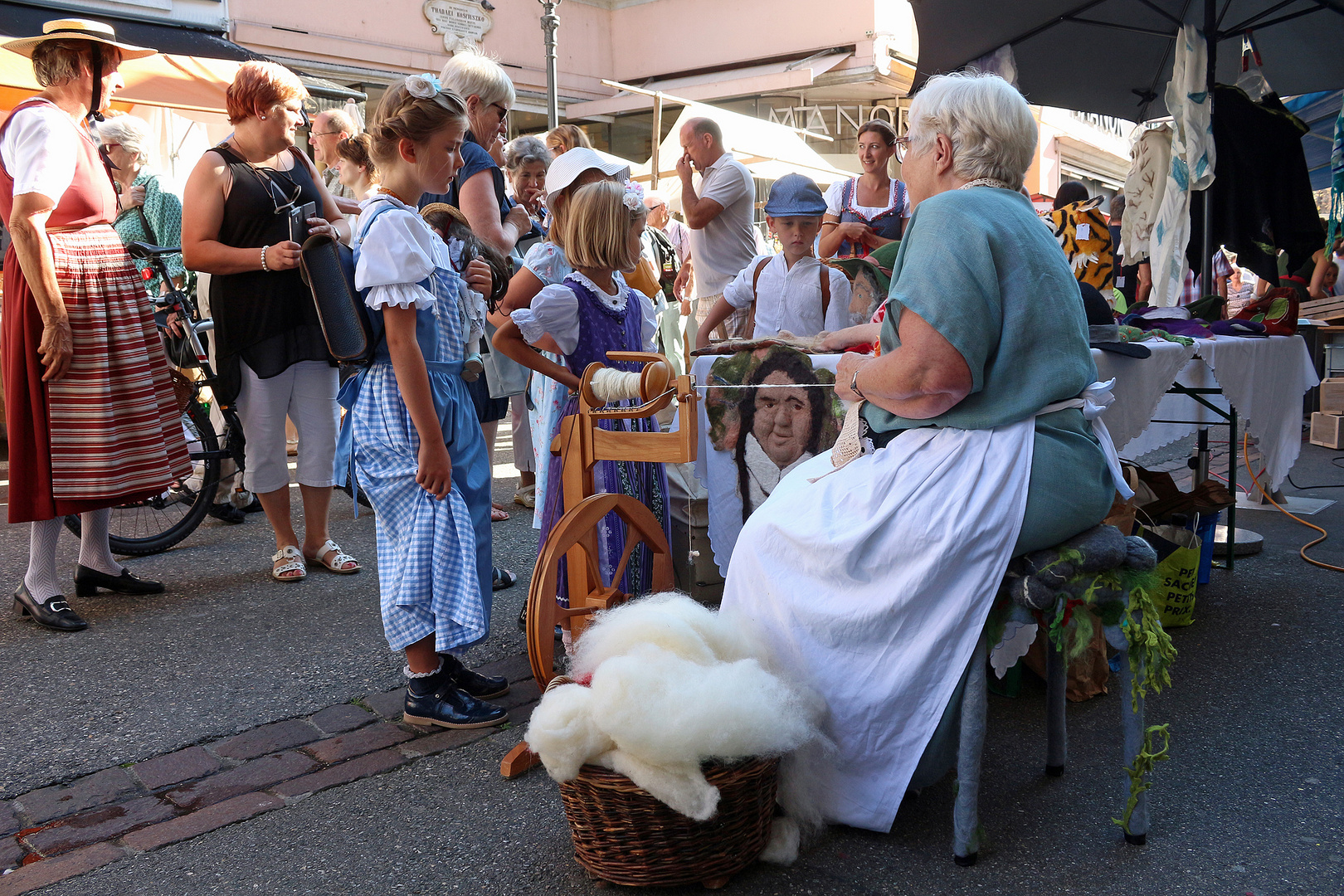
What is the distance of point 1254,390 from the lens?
4.29 meters

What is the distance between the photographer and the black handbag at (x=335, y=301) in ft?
8.68

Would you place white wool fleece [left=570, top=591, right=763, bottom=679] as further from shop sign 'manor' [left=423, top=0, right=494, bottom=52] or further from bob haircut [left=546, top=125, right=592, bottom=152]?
shop sign 'manor' [left=423, top=0, right=494, bottom=52]

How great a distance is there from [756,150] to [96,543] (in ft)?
27.8

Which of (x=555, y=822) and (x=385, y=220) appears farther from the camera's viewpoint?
(x=385, y=220)

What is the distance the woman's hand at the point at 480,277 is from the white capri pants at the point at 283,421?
1563 mm

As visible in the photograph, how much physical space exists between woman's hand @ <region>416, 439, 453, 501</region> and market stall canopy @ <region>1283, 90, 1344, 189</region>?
21.0 ft

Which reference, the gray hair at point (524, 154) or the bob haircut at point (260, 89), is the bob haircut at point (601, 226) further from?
the gray hair at point (524, 154)

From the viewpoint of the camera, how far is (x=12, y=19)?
396 inches

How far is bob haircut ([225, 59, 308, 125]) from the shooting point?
3.81m

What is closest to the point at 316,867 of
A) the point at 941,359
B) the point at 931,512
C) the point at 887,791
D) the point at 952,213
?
the point at 887,791

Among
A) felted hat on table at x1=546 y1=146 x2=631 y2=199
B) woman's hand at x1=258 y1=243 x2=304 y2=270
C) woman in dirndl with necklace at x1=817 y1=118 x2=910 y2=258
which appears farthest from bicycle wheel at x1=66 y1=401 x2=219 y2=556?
woman in dirndl with necklace at x1=817 y1=118 x2=910 y2=258

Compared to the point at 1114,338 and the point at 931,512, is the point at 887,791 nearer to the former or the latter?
the point at 931,512

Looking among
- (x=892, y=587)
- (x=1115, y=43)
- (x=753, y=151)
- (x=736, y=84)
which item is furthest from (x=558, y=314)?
(x=736, y=84)

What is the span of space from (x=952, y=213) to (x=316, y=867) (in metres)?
1.95
